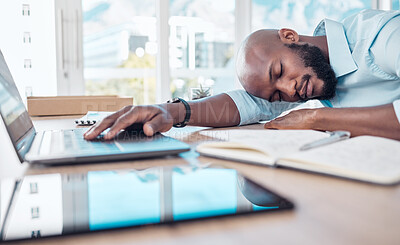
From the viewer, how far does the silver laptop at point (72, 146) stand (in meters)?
0.56

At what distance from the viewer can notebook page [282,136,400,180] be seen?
0.43 m

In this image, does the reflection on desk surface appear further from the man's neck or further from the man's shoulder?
the man's neck

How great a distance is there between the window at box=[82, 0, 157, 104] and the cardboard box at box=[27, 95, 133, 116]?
0.93 metres

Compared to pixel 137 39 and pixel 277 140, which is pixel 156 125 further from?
pixel 137 39

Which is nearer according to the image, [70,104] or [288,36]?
[288,36]

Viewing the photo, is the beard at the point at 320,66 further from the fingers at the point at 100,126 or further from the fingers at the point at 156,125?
the fingers at the point at 100,126

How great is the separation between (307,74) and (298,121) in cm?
37

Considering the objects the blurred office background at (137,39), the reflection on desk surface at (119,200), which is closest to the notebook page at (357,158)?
the reflection on desk surface at (119,200)

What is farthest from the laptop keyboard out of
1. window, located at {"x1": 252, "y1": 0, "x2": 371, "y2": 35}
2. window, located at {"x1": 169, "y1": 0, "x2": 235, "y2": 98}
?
window, located at {"x1": 252, "y1": 0, "x2": 371, "y2": 35}

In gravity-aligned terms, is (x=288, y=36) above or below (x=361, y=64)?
above

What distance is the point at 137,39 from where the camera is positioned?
8.86 feet

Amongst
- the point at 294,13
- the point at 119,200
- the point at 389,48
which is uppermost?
the point at 294,13

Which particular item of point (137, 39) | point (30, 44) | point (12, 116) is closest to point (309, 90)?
point (12, 116)

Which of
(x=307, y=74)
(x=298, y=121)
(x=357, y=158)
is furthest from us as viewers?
(x=307, y=74)
